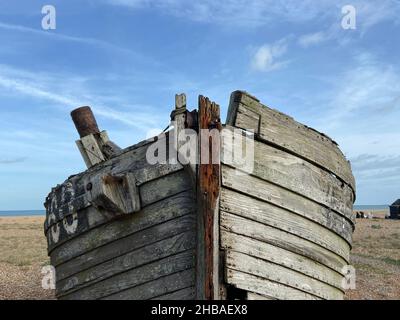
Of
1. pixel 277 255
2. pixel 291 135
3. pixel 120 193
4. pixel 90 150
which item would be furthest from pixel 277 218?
pixel 90 150

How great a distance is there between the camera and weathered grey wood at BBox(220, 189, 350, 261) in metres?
4.47

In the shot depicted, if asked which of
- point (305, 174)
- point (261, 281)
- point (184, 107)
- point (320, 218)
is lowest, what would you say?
point (261, 281)

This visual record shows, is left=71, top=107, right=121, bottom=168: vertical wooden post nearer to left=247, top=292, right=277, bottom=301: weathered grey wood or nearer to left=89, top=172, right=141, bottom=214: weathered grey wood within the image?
left=89, top=172, right=141, bottom=214: weathered grey wood

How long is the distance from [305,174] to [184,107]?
1.62 metres

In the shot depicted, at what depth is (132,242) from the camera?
4832 mm

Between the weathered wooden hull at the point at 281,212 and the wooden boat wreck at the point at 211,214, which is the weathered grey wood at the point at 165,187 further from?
the weathered wooden hull at the point at 281,212

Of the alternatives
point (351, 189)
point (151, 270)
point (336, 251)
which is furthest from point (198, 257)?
Answer: point (351, 189)

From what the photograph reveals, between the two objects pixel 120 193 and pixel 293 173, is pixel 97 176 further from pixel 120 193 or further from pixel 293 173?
pixel 293 173

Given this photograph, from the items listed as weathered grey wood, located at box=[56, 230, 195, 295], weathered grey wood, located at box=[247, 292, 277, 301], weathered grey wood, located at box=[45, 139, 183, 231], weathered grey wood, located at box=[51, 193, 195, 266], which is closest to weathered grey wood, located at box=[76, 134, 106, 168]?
weathered grey wood, located at box=[45, 139, 183, 231]

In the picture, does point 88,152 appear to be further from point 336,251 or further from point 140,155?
point 336,251

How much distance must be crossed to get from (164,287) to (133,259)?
461mm

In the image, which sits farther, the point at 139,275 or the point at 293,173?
the point at 293,173

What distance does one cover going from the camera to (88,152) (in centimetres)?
632

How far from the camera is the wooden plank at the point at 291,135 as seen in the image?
470cm
